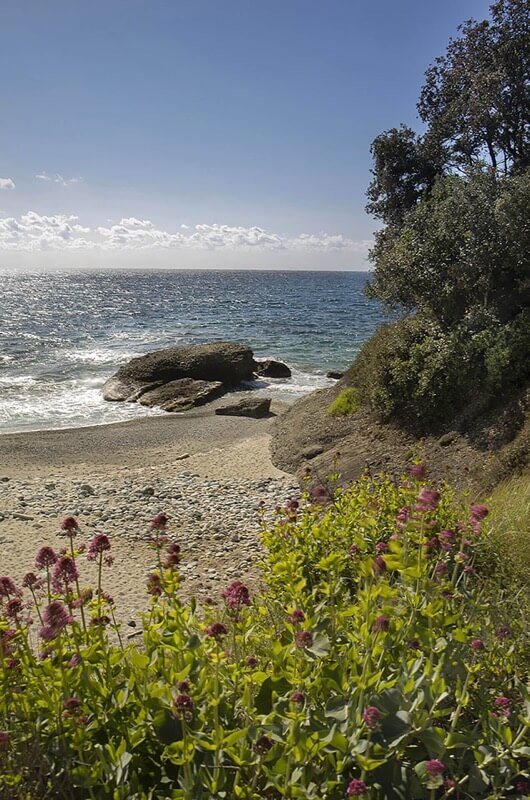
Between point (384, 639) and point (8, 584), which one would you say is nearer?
point (384, 639)

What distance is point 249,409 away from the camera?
22.8m

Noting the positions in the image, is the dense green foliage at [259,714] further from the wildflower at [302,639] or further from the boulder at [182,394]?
the boulder at [182,394]

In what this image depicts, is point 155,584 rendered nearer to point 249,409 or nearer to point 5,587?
point 5,587

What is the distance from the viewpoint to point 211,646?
2.84 meters

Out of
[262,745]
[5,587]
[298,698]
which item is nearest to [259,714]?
[262,745]

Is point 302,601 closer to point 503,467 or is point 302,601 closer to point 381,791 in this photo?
point 381,791

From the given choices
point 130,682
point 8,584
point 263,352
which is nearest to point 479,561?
point 130,682

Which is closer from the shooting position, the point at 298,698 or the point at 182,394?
the point at 298,698

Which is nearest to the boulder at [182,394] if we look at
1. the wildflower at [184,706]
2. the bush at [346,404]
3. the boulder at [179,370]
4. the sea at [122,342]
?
the boulder at [179,370]

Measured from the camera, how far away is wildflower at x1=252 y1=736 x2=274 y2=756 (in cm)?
245

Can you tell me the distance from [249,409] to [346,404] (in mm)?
7862

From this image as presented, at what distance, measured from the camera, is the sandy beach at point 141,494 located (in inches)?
364

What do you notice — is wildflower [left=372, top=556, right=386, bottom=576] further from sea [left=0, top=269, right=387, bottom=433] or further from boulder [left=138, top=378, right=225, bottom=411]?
boulder [left=138, top=378, right=225, bottom=411]

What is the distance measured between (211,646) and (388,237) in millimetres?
19872
